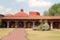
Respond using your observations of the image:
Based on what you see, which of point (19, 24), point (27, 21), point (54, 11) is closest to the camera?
point (27, 21)

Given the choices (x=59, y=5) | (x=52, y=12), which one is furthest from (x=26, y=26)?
(x=59, y=5)

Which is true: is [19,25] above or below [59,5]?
below

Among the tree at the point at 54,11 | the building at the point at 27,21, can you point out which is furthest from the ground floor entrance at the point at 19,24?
the tree at the point at 54,11

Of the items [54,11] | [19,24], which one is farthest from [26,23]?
[54,11]

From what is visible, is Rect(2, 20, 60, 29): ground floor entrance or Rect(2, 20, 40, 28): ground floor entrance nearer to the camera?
Rect(2, 20, 60, 29): ground floor entrance

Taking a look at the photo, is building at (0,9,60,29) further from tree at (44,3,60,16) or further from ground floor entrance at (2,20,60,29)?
tree at (44,3,60,16)

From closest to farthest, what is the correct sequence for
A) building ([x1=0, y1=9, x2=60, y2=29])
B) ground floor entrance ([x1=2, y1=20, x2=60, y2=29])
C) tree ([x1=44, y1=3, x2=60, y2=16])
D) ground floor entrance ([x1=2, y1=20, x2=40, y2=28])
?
building ([x1=0, y1=9, x2=60, y2=29]) → ground floor entrance ([x1=2, y1=20, x2=60, y2=29]) → ground floor entrance ([x1=2, y1=20, x2=40, y2=28]) → tree ([x1=44, y1=3, x2=60, y2=16])

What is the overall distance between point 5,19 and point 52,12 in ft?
98.6

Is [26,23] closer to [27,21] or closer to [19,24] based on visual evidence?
[27,21]

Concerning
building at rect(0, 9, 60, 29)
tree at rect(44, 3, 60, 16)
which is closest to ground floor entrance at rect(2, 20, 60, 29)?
building at rect(0, 9, 60, 29)

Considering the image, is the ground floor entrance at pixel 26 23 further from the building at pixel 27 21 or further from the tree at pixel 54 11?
the tree at pixel 54 11

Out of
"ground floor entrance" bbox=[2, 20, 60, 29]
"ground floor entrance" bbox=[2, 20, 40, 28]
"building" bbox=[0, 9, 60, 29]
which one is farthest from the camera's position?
"ground floor entrance" bbox=[2, 20, 40, 28]

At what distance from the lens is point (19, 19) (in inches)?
1975

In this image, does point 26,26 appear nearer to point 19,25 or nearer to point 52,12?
point 19,25
